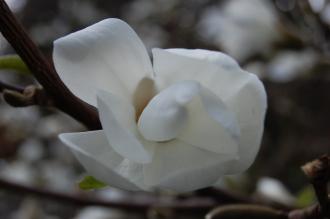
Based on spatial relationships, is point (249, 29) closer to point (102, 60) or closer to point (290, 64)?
point (290, 64)

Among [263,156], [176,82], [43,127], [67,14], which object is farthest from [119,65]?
→ [67,14]

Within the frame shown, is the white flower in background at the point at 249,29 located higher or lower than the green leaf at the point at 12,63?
lower

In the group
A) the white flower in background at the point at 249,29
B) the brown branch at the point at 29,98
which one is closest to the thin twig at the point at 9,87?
the brown branch at the point at 29,98

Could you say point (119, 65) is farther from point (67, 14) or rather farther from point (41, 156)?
point (67, 14)

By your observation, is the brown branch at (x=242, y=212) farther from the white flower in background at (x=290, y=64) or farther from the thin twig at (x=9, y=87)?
the white flower in background at (x=290, y=64)

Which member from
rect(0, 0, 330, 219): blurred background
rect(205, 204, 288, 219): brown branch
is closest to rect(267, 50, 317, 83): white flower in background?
rect(0, 0, 330, 219): blurred background
